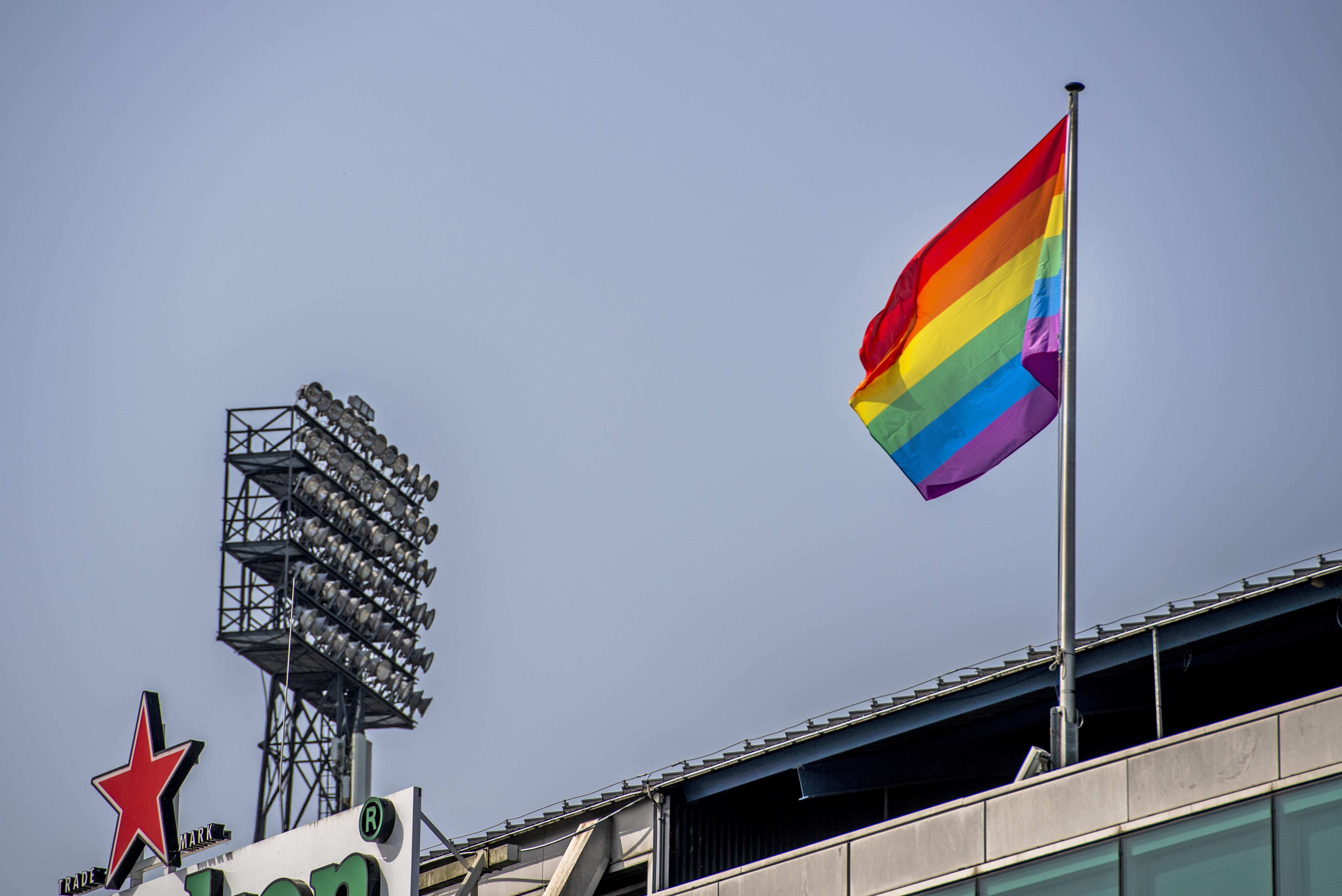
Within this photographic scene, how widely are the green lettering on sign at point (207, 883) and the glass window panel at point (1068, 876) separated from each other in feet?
59.3

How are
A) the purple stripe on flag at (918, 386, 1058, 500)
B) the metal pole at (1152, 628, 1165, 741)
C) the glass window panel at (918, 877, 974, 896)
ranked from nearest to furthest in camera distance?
the glass window panel at (918, 877, 974, 896), the purple stripe on flag at (918, 386, 1058, 500), the metal pole at (1152, 628, 1165, 741)

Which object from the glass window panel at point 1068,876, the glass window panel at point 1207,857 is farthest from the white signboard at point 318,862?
the glass window panel at point 1207,857

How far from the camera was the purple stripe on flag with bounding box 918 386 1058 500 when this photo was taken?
90.0ft

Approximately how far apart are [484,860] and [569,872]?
2.57 meters

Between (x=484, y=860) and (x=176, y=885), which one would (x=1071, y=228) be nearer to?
(x=484, y=860)

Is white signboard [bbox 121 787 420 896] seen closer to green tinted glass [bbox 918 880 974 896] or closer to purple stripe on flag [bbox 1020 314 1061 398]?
green tinted glass [bbox 918 880 974 896]

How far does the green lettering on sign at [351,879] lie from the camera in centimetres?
3372

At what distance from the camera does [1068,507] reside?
25.8m

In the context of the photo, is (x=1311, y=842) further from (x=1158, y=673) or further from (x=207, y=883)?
(x=207, y=883)

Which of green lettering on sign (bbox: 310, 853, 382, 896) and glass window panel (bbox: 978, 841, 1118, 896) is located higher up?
green lettering on sign (bbox: 310, 853, 382, 896)

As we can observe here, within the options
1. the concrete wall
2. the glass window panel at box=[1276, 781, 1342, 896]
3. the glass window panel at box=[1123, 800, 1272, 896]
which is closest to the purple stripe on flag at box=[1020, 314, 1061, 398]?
the concrete wall

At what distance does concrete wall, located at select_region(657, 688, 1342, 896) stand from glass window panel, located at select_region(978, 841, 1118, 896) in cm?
13

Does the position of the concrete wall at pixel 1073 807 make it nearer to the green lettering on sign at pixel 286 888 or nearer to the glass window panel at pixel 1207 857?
the glass window panel at pixel 1207 857

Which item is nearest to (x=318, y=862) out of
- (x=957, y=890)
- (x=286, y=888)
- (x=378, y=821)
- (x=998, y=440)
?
(x=286, y=888)
